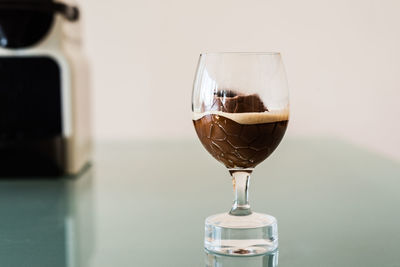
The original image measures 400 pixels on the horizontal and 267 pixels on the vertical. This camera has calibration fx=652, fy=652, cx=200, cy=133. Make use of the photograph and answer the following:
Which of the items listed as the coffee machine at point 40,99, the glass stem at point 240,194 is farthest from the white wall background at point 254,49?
the glass stem at point 240,194

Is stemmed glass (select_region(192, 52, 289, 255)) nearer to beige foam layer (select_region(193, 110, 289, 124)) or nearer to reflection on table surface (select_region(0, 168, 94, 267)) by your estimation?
beige foam layer (select_region(193, 110, 289, 124))

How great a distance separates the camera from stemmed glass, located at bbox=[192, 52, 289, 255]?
2.28 feet

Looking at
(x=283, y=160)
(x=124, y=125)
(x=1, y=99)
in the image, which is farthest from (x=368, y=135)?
(x=1, y=99)

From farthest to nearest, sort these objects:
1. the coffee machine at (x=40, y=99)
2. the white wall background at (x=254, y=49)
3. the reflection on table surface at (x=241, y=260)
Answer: the white wall background at (x=254, y=49) → the coffee machine at (x=40, y=99) → the reflection on table surface at (x=241, y=260)

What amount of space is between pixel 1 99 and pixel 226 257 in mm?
741

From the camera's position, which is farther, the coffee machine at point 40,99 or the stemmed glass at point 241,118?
the coffee machine at point 40,99

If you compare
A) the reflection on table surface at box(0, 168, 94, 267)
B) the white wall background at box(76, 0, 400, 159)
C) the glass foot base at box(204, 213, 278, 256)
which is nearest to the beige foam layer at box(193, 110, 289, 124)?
the glass foot base at box(204, 213, 278, 256)

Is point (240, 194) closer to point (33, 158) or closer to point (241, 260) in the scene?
point (241, 260)

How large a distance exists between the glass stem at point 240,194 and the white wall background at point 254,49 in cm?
178

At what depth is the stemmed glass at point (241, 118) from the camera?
0.70 metres

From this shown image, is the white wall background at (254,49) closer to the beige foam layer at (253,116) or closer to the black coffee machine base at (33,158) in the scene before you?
the black coffee machine base at (33,158)

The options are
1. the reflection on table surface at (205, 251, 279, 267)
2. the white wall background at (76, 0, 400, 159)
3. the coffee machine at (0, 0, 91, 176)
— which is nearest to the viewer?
the reflection on table surface at (205, 251, 279, 267)

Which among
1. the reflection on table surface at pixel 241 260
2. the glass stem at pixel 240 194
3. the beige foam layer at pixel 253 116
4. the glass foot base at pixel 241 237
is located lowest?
the reflection on table surface at pixel 241 260

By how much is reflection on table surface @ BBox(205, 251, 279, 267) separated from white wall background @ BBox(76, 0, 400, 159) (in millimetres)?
1856
